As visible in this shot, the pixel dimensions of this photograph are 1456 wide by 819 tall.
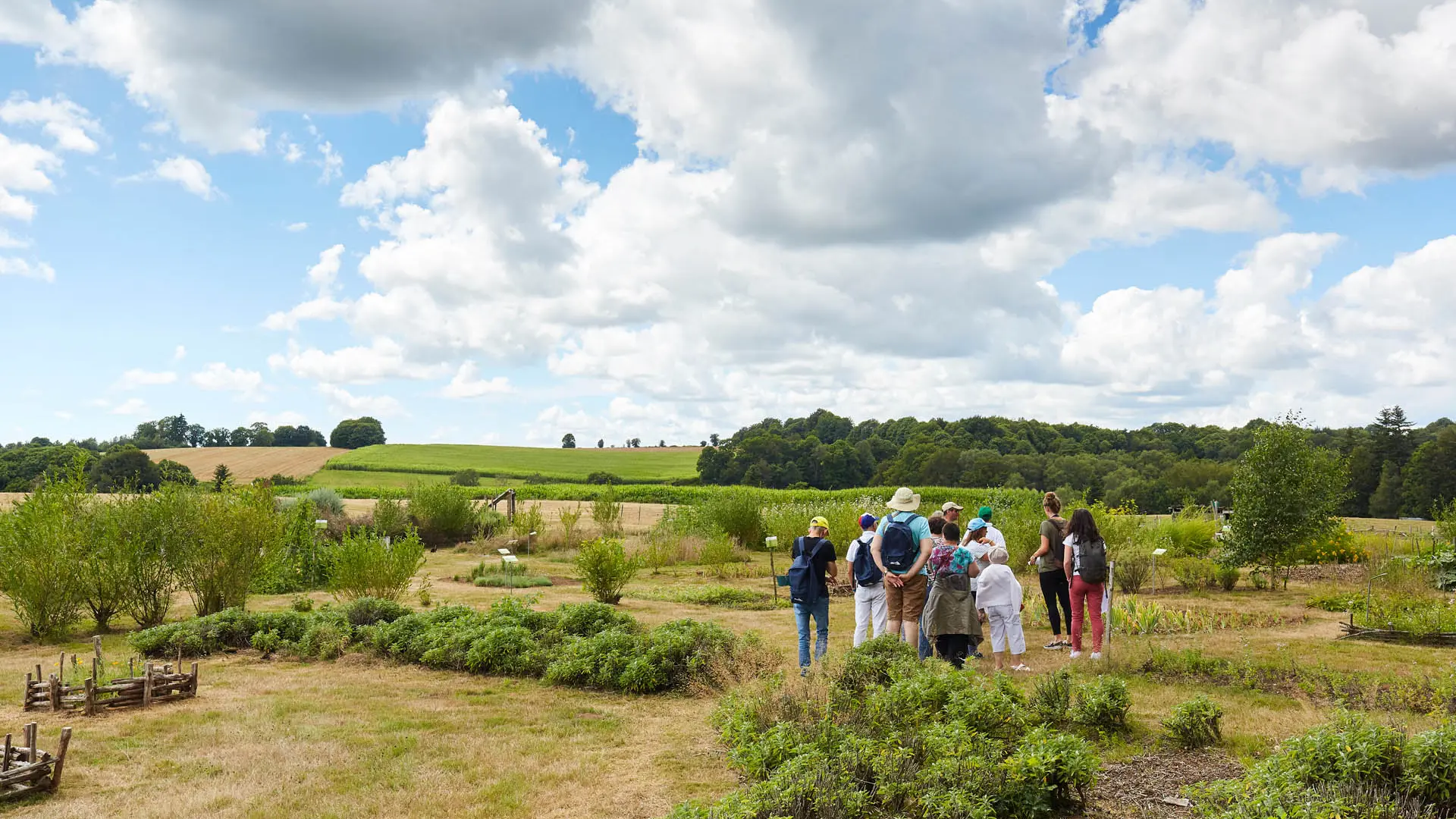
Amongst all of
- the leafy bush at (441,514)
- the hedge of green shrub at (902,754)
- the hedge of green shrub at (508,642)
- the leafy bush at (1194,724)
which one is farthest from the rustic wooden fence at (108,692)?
the leafy bush at (441,514)

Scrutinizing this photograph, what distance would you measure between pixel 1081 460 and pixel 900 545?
53.3 meters

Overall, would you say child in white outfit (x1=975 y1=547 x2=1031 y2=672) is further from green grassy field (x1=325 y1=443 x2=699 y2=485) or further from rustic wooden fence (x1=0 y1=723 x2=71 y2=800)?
green grassy field (x1=325 y1=443 x2=699 y2=485)

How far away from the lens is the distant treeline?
1897 inches

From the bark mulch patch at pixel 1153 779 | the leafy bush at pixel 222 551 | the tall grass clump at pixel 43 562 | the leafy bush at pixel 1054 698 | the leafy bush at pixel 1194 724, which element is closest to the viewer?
the bark mulch patch at pixel 1153 779

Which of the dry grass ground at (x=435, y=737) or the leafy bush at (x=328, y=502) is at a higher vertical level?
the leafy bush at (x=328, y=502)

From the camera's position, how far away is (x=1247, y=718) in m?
7.09

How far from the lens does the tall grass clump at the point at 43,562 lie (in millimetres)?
12648

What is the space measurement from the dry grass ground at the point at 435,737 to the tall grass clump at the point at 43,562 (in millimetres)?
1541

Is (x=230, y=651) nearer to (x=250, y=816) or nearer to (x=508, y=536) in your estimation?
(x=250, y=816)

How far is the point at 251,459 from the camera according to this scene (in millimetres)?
70812

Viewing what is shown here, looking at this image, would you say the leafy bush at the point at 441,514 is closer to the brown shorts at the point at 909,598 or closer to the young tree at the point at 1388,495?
the brown shorts at the point at 909,598

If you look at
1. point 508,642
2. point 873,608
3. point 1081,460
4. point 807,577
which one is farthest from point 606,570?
point 1081,460

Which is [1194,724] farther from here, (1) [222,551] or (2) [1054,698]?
(1) [222,551]

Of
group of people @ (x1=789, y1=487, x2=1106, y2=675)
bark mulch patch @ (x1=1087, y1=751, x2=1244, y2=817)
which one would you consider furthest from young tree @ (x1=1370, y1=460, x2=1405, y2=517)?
bark mulch patch @ (x1=1087, y1=751, x2=1244, y2=817)
